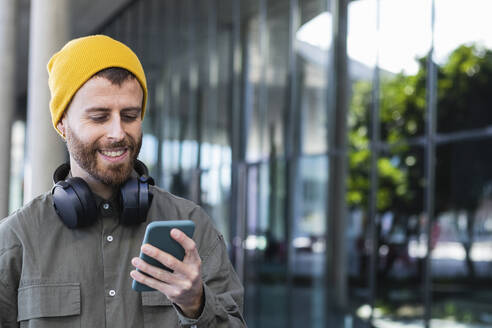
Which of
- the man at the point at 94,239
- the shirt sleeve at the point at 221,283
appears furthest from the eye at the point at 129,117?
the shirt sleeve at the point at 221,283

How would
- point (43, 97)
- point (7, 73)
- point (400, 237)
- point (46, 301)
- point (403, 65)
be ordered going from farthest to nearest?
point (7, 73)
point (403, 65)
point (400, 237)
point (43, 97)
point (46, 301)

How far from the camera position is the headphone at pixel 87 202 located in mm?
1859

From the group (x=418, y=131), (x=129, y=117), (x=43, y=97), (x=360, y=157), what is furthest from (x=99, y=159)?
(x=360, y=157)

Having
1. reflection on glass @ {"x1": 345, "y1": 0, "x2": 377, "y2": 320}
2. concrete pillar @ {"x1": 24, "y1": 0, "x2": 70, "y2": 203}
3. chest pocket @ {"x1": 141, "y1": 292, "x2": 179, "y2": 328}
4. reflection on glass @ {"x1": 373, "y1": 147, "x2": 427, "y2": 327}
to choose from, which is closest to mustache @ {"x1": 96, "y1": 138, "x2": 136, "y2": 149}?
chest pocket @ {"x1": 141, "y1": 292, "x2": 179, "y2": 328}

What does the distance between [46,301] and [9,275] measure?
4.8 inches

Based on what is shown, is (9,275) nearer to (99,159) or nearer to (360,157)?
(99,159)

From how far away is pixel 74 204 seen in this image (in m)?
1.84

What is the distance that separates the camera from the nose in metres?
1.86

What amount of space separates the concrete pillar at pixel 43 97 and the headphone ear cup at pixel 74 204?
492 cm

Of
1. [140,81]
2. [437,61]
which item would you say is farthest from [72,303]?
[437,61]

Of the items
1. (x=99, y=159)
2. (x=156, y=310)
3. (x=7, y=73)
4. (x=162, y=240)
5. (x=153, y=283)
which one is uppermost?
(x=7, y=73)

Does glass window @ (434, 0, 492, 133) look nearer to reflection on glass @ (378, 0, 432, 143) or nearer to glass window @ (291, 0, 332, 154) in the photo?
reflection on glass @ (378, 0, 432, 143)

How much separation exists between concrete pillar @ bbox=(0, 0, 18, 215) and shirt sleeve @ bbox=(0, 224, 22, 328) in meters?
7.32

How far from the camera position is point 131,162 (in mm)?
1939
